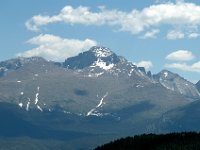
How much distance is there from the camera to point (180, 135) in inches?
7717

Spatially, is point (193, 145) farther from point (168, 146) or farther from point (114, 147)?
point (114, 147)

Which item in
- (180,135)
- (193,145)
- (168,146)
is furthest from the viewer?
(180,135)

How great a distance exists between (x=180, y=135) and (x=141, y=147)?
16.2 meters

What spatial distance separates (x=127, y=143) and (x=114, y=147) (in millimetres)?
4769

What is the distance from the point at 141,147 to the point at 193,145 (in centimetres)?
2559

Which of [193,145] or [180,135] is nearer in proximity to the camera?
[193,145]

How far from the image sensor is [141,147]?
189m

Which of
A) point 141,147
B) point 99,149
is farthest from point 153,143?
point 99,149

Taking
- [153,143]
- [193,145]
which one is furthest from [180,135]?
[193,145]

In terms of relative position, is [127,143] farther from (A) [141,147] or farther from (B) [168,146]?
(B) [168,146]

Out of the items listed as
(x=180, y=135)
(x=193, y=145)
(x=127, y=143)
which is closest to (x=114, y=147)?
(x=127, y=143)

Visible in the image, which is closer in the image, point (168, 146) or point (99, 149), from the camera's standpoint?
point (168, 146)

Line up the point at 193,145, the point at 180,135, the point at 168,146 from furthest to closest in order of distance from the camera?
the point at 180,135, the point at 168,146, the point at 193,145

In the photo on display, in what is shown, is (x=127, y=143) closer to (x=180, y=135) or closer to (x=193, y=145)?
(x=180, y=135)
